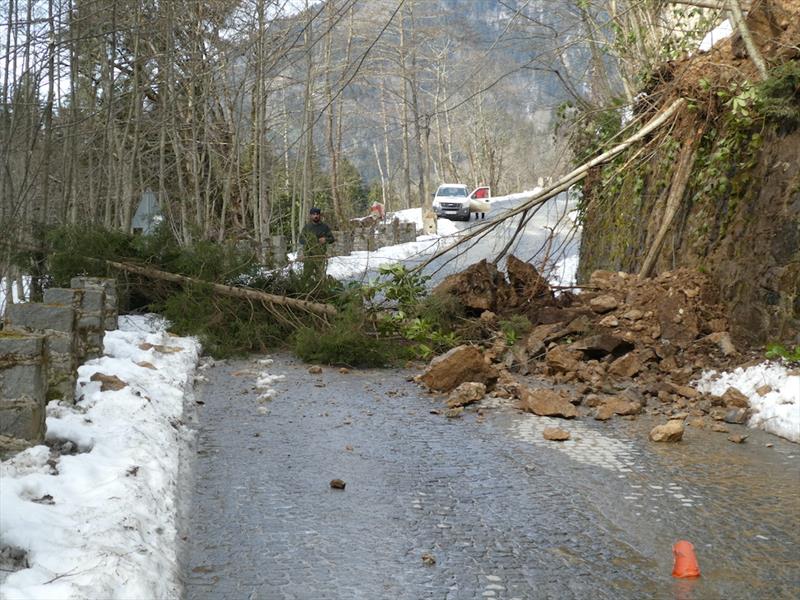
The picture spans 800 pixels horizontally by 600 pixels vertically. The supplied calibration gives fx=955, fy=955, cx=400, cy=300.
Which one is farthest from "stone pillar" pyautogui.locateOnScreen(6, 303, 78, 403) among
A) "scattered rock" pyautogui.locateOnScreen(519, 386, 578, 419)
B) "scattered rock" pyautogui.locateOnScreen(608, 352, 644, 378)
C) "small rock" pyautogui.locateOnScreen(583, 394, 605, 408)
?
"scattered rock" pyautogui.locateOnScreen(608, 352, 644, 378)

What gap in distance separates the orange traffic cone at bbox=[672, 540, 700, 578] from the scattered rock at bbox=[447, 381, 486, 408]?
16.6ft

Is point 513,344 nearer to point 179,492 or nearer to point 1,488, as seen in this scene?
point 179,492

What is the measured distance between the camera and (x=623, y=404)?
920 centimetres

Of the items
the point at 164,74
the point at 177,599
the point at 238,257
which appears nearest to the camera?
the point at 177,599

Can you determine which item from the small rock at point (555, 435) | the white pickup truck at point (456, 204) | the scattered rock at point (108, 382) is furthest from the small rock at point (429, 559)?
the white pickup truck at point (456, 204)

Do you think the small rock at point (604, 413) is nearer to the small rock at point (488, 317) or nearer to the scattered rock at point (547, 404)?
the scattered rock at point (547, 404)

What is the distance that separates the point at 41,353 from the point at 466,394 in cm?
518

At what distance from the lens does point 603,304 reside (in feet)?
40.2

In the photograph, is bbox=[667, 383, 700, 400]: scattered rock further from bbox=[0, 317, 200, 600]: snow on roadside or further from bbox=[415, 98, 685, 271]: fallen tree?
bbox=[0, 317, 200, 600]: snow on roadside

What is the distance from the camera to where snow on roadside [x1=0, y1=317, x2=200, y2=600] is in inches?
163

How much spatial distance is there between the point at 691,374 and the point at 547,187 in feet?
12.5

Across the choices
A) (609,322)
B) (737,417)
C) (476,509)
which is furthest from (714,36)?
(476,509)

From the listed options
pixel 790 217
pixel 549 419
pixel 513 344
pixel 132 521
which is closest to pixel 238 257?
pixel 513 344

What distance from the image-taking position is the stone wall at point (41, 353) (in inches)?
221
